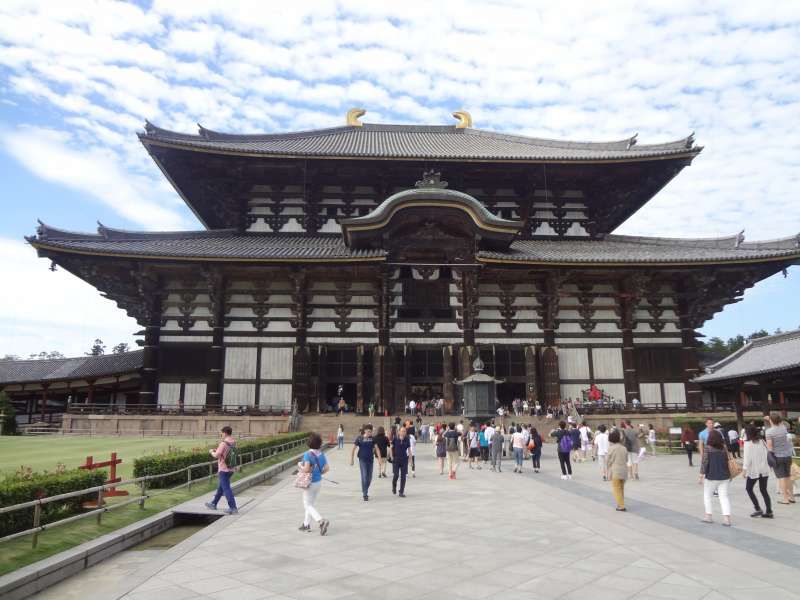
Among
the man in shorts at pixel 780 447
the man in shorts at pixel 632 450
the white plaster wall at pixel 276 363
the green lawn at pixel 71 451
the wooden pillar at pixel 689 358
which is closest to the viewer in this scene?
the man in shorts at pixel 780 447

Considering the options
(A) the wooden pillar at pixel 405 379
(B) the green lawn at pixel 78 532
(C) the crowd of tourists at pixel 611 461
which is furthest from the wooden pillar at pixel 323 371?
(B) the green lawn at pixel 78 532

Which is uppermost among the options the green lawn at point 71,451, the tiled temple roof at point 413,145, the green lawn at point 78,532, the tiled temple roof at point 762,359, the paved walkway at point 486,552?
the tiled temple roof at point 413,145

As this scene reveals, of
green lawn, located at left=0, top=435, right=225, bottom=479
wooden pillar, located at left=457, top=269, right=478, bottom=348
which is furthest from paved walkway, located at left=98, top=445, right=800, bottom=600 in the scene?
wooden pillar, located at left=457, top=269, right=478, bottom=348

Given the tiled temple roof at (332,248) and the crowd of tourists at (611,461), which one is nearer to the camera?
the crowd of tourists at (611,461)

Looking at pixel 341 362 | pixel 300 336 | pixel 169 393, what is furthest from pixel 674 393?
pixel 169 393

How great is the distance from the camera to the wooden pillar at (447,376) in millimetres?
28938

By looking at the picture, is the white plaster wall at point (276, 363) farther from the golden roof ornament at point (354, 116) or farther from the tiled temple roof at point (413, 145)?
the golden roof ornament at point (354, 116)

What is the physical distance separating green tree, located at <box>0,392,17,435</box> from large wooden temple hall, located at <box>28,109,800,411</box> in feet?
19.6

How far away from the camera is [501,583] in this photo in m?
6.22

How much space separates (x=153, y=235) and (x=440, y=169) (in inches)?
666

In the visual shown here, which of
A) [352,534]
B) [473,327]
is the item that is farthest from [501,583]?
[473,327]

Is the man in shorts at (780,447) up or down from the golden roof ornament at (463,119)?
down

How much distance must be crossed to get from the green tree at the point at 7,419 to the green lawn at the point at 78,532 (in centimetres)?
2011

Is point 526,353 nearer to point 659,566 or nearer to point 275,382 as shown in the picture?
point 275,382
